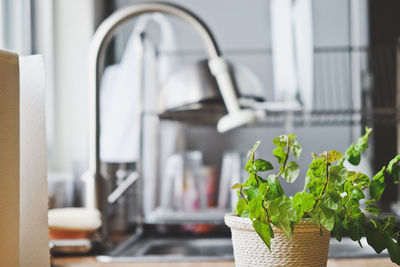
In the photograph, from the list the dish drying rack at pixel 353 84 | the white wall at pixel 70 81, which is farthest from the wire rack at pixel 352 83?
the white wall at pixel 70 81

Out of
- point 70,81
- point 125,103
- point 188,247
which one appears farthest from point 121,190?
point 70,81

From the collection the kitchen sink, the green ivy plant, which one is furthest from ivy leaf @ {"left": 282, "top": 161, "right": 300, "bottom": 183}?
the kitchen sink

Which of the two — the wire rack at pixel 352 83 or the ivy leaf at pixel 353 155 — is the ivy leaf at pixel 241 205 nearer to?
the ivy leaf at pixel 353 155

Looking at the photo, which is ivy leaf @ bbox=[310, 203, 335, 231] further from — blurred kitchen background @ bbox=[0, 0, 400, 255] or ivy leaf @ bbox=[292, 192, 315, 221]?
blurred kitchen background @ bbox=[0, 0, 400, 255]

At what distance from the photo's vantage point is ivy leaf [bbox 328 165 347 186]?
48 centimetres

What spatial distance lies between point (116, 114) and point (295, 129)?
31.5 inches

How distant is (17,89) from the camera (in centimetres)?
53

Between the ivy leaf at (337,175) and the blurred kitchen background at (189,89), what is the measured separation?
Answer: 2.29ft

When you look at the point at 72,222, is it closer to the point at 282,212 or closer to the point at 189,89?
the point at 189,89

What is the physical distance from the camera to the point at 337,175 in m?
0.48

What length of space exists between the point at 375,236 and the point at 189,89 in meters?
0.69

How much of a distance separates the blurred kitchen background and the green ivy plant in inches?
26.7

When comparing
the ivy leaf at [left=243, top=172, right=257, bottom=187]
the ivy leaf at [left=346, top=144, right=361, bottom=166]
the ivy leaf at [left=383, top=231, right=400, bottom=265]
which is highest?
the ivy leaf at [left=346, top=144, right=361, bottom=166]

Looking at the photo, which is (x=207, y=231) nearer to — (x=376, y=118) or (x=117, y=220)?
(x=117, y=220)
